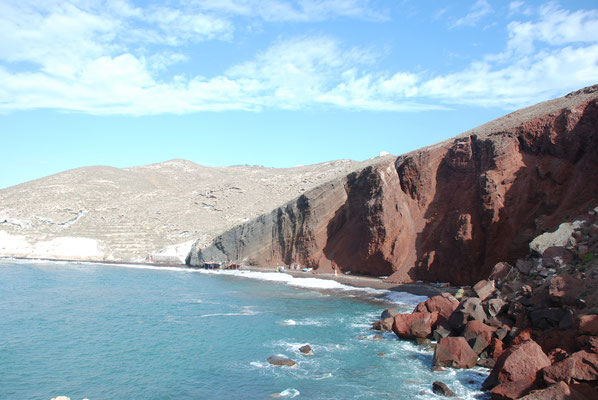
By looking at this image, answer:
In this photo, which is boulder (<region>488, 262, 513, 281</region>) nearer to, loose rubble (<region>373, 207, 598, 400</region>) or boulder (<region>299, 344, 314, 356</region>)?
loose rubble (<region>373, 207, 598, 400</region>)

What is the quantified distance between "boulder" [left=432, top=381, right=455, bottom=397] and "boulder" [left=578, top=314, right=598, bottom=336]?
5.03 metres

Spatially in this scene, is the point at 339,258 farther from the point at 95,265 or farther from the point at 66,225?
the point at 66,225

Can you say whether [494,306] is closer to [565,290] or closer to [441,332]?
[441,332]

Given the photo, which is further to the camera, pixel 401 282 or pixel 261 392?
pixel 401 282

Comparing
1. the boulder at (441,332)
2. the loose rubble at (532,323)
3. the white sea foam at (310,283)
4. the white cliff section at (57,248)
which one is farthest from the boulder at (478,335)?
the white cliff section at (57,248)

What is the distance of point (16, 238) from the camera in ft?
238

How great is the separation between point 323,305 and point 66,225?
202 ft

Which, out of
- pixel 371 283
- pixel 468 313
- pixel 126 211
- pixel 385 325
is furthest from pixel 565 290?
pixel 126 211

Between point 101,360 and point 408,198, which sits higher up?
point 408,198

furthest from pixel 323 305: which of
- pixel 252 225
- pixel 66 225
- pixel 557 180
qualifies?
pixel 66 225

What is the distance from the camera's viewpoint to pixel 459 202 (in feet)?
120

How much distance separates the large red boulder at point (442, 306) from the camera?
22.7m

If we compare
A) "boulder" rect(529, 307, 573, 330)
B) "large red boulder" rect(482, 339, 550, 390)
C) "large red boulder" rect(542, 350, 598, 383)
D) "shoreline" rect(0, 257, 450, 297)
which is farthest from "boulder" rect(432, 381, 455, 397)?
"shoreline" rect(0, 257, 450, 297)

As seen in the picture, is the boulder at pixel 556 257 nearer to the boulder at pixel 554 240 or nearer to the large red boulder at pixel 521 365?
the boulder at pixel 554 240
